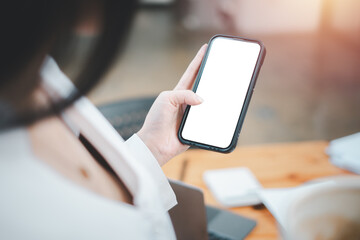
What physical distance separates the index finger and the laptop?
0.44 feet

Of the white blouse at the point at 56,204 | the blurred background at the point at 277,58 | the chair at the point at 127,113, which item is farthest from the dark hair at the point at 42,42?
the blurred background at the point at 277,58

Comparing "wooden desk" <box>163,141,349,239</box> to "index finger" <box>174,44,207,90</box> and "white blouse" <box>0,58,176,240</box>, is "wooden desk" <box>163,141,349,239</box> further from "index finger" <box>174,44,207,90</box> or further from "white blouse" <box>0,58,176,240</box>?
"white blouse" <box>0,58,176,240</box>

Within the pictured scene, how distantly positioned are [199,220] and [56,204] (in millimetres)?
232

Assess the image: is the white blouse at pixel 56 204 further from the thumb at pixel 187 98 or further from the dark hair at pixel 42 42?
the thumb at pixel 187 98

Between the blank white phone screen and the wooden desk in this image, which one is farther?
the wooden desk

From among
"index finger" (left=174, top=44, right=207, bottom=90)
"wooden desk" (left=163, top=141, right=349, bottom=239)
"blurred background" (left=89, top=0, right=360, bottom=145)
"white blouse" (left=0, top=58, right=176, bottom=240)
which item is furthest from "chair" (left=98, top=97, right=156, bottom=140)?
"blurred background" (left=89, top=0, right=360, bottom=145)

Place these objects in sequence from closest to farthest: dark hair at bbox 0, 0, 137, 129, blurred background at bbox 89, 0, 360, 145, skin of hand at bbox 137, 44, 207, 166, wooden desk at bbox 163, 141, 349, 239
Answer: dark hair at bbox 0, 0, 137, 129 → skin of hand at bbox 137, 44, 207, 166 → wooden desk at bbox 163, 141, 349, 239 → blurred background at bbox 89, 0, 360, 145

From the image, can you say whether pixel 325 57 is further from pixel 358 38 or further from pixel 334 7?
pixel 334 7

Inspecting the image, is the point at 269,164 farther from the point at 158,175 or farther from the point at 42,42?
the point at 42,42

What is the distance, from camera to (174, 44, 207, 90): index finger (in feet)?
1.43

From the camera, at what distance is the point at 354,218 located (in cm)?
25

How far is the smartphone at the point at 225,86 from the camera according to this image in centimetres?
41

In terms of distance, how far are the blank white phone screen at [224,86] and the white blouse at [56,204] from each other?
0.17 meters

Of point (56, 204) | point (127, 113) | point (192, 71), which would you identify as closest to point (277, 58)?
point (127, 113)
